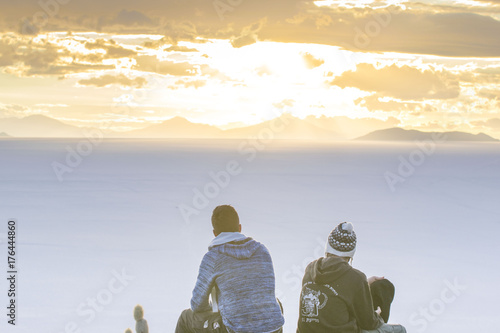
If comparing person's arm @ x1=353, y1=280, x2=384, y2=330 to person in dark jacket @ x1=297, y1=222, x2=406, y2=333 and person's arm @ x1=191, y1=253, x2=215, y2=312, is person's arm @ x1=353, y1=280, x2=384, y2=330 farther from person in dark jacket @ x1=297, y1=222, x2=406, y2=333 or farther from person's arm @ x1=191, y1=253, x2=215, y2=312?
person's arm @ x1=191, y1=253, x2=215, y2=312

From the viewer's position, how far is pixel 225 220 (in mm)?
3035

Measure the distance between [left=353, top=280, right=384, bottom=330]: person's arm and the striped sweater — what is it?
42 centimetres

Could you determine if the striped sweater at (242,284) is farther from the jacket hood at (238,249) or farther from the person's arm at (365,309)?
the person's arm at (365,309)

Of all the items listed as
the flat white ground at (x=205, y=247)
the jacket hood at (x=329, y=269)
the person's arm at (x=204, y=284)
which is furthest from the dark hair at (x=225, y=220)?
the flat white ground at (x=205, y=247)

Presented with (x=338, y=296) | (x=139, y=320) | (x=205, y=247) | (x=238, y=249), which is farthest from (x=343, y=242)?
(x=205, y=247)

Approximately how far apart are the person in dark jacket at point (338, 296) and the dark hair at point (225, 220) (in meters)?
0.50

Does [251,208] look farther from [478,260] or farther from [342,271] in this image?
[342,271]

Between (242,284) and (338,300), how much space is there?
0.52m

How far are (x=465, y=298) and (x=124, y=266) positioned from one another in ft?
16.5

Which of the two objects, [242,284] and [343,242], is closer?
[242,284]

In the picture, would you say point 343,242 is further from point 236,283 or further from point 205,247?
point 205,247

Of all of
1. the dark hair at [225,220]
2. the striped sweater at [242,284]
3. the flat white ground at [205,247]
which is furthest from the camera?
the flat white ground at [205,247]

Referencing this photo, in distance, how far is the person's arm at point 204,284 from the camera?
9.75 feet

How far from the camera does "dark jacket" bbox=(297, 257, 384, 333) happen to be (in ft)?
9.75
